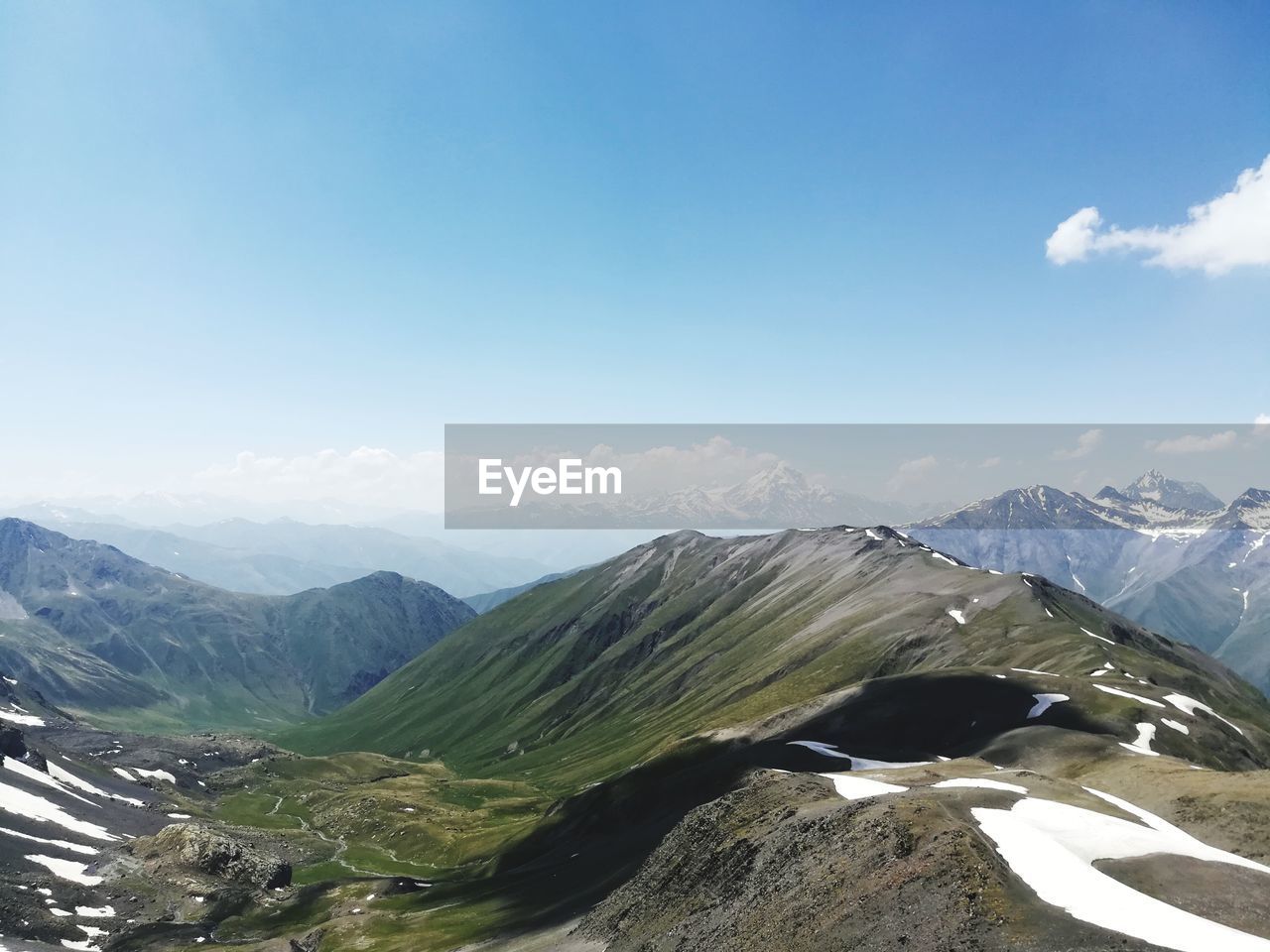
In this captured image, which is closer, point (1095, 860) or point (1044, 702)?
point (1095, 860)

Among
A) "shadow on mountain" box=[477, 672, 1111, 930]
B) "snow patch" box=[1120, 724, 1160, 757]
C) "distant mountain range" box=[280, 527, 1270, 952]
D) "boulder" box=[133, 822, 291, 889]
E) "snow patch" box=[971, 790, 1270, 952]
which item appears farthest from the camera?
"boulder" box=[133, 822, 291, 889]

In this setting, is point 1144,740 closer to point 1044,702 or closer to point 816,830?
point 1044,702

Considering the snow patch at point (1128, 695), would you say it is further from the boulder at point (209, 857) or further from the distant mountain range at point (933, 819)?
the boulder at point (209, 857)

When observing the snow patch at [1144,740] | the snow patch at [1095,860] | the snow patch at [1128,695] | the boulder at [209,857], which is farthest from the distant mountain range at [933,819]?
the boulder at [209,857]

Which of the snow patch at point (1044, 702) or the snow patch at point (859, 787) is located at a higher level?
the snow patch at point (859, 787)

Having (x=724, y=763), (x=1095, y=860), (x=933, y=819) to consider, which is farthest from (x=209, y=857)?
→ (x=1095, y=860)

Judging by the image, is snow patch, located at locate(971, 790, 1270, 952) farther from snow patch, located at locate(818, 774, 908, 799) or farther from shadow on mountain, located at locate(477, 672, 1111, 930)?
shadow on mountain, located at locate(477, 672, 1111, 930)

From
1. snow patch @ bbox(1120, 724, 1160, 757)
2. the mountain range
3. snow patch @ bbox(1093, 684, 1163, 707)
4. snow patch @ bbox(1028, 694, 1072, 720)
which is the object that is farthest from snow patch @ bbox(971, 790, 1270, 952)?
snow patch @ bbox(1093, 684, 1163, 707)

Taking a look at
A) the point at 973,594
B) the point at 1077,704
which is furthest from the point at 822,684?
the point at 1077,704

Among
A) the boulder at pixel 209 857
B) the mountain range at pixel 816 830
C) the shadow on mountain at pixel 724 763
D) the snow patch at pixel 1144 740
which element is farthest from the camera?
the boulder at pixel 209 857

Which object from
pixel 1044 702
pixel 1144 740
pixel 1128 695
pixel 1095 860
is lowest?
pixel 1144 740

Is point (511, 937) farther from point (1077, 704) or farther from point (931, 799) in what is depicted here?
point (1077, 704)
